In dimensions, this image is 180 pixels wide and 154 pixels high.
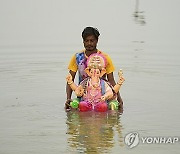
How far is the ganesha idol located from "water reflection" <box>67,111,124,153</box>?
0.13m

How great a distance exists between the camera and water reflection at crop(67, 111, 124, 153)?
8.62m

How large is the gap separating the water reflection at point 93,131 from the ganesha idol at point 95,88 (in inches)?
5.2

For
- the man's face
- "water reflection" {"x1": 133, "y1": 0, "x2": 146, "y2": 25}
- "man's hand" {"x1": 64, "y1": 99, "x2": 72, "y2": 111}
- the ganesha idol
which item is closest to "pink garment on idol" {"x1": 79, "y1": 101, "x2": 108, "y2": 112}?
the ganesha idol

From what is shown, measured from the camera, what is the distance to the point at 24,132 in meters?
9.38

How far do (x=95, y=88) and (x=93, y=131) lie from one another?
4.05 feet

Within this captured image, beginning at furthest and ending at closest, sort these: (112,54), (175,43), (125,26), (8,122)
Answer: (125,26) < (175,43) < (112,54) < (8,122)

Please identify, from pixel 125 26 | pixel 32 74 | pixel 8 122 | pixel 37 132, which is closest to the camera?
pixel 37 132

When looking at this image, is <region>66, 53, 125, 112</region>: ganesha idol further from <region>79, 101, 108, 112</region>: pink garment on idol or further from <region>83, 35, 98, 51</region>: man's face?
<region>83, 35, 98, 51</region>: man's face

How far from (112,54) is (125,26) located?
5150mm

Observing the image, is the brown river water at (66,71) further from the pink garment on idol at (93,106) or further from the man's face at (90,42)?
the man's face at (90,42)

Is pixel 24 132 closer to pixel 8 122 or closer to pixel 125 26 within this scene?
pixel 8 122

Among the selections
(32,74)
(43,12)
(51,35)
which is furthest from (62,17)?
(32,74)

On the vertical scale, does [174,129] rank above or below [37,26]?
below

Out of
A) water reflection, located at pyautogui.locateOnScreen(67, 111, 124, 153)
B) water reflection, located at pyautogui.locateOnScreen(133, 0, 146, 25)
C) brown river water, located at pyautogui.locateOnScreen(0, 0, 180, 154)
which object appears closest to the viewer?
water reflection, located at pyautogui.locateOnScreen(67, 111, 124, 153)
